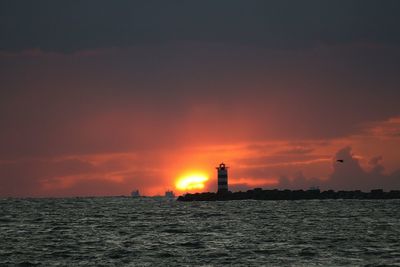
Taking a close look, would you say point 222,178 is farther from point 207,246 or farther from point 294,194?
point 207,246

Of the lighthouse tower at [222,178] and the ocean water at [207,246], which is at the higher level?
the lighthouse tower at [222,178]

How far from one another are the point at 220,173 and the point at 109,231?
87.4 m

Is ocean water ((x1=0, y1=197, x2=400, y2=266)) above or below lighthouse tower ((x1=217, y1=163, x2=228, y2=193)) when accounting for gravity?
below

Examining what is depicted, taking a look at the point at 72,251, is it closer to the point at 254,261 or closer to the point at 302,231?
the point at 254,261

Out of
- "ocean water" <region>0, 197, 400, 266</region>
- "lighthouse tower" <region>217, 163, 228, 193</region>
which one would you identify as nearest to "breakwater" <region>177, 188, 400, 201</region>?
"lighthouse tower" <region>217, 163, 228, 193</region>

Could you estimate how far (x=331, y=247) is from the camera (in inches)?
1683

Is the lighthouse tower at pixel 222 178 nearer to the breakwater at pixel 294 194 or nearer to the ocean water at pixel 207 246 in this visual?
the breakwater at pixel 294 194

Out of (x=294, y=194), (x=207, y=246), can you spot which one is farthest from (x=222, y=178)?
(x=207, y=246)

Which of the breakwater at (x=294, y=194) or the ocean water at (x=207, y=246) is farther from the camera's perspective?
Result: the breakwater at (x=294, y=194)

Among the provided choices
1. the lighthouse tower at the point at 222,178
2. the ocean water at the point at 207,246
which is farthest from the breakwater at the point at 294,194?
the ocean water at the point at 207,246

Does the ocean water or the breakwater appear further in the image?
the breakwater

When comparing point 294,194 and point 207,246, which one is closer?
point 207,246

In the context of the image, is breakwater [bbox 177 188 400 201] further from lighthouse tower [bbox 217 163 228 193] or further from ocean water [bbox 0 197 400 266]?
ocean water [bbox 0 197 400 266]

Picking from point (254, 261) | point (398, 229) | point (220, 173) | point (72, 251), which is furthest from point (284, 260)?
point (220, 173)
